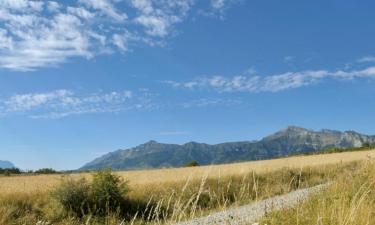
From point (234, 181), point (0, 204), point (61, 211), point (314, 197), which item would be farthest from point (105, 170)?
point (314, 197)

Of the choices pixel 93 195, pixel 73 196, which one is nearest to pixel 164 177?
pixel 93 195

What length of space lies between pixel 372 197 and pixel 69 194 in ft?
48.2

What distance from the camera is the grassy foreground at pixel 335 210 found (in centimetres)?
663

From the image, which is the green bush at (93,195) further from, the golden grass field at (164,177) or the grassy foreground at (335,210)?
the grassy foreground at (335,210)

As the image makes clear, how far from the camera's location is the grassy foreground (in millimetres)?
6634

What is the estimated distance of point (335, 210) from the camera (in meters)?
7.20

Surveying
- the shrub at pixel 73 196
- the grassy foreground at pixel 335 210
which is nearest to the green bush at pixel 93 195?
the shrub at pixel 73 196

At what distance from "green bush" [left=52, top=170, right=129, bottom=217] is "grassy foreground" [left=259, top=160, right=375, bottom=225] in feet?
40.7

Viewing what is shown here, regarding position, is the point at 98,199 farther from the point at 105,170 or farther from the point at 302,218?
the point at 302,218

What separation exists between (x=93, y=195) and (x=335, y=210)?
57.0ft

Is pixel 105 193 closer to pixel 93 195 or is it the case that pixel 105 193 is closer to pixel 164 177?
pixel 93 195

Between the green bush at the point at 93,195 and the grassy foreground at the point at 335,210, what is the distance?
12402mm

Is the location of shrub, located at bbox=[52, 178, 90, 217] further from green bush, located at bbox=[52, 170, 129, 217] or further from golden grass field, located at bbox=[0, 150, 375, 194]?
golden grass field, located at bbox=[0, 150, 375, 194]

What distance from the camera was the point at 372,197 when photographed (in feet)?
34.3
